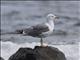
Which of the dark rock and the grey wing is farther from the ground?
the grey wing

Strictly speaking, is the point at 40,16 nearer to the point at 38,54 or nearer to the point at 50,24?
the point at 50,24

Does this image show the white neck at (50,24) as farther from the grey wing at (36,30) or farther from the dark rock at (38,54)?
the dark rock at (38,54)

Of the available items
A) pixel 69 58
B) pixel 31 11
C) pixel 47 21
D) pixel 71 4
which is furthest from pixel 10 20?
pixel 47 21

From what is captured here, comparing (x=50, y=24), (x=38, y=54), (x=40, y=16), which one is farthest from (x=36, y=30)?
(x=40, y=16)

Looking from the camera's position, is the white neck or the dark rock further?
the white neck

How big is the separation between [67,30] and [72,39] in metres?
1.80

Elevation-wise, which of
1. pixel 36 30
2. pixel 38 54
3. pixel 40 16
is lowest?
pixel 40 16

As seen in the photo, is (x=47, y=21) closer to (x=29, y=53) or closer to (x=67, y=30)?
(x=29, y=53)

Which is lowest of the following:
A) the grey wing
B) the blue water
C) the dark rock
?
the blue water

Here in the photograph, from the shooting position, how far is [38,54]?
15.6 feet

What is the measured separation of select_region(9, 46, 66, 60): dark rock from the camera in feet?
15.4

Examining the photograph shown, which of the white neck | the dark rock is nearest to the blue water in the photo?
the white neck

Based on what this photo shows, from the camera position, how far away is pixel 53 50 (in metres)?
4.98

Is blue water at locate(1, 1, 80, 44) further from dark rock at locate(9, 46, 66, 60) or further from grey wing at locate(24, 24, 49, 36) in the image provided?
dark rock at locate(9, 46, 66, 60)
